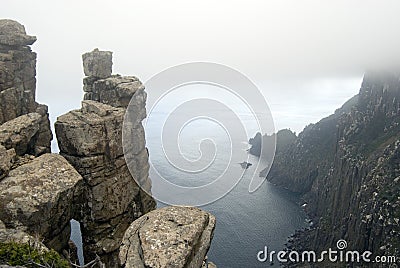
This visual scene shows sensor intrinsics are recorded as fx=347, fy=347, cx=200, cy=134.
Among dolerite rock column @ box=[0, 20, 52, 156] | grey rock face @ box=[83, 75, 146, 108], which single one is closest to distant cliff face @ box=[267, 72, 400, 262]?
grey rock face @ box=[83, 75, 146, 108]

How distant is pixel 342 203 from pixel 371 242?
50.2m

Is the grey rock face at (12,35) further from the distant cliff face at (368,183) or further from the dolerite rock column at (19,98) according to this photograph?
the distant cliff face at (368,183)

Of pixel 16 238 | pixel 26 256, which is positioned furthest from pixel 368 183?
pixel 26 256

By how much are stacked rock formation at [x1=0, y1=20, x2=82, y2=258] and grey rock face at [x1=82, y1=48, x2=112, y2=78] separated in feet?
→ 23.4

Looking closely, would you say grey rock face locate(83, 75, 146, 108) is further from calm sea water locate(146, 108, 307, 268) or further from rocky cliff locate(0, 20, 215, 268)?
calm sea water locate(146, 108, 307, 268)

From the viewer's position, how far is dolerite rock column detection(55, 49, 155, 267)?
3003 cm

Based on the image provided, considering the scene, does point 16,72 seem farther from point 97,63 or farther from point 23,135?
point 23,135

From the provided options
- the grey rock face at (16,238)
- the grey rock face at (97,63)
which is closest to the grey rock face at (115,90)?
the grey rock face at (97,63)

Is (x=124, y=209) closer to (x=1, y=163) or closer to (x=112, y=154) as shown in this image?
(x=112, y=154)

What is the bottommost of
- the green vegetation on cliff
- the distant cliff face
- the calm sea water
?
the calm sea water

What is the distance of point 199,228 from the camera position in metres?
21.1

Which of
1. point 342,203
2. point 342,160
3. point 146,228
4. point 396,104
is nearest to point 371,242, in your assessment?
point 342,203

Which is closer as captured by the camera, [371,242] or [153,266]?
[153,266]

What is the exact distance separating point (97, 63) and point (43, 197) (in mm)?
18123
